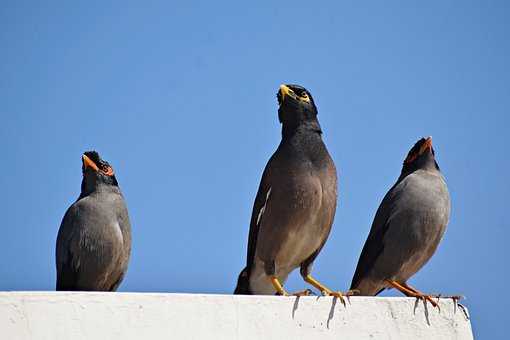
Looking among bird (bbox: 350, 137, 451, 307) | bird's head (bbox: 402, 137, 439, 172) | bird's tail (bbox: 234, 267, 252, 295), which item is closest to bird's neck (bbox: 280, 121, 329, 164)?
bird (bbox: 350, 137, 451, 307)

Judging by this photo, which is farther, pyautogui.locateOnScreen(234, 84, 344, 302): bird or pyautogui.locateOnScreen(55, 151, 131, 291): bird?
pyautogui.locateOnScreen(55, 151, 131, 291): bird

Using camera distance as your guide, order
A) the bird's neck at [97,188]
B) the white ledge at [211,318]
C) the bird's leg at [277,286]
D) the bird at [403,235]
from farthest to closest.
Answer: the bird's neck at [97,188] < the bird at [403,235] < the bird's leg at [277,286] < the white ledge at [211,318]

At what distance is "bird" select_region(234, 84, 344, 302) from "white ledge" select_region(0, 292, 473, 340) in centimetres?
128

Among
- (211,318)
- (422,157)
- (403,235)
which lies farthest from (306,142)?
(211,318)

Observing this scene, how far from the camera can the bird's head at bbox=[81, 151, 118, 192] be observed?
10086 mm

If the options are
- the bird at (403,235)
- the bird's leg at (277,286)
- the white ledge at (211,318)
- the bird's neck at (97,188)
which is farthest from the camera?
the bird's neck at (97,188)

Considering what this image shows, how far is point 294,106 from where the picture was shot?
359 inches

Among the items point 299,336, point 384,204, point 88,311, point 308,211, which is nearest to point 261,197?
point 308,211

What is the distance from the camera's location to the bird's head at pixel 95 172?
10086 millimetres

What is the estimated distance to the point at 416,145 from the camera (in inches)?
408

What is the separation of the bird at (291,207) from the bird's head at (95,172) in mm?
2062

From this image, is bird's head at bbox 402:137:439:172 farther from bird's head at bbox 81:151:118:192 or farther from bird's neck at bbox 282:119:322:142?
bird's head at bbox 81:151:118:192

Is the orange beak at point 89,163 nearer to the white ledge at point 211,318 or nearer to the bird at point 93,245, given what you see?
the bird at point 93,245

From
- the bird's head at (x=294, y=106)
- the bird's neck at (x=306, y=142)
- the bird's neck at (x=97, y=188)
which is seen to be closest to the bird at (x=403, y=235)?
the bird's neck at (x=306, y=142)
